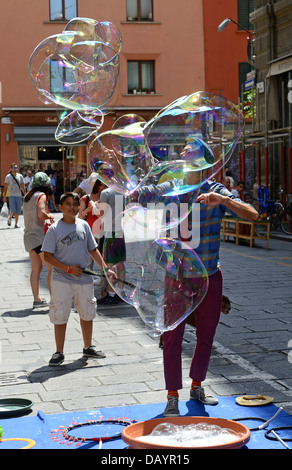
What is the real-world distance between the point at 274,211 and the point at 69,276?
1272cm

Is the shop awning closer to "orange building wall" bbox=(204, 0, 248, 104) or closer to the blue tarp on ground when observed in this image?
"orange building wall" bbox=(204, 0, 248, 104)

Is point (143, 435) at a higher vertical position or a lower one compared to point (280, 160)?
lower

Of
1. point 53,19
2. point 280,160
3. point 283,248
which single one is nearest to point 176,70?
point 53,19

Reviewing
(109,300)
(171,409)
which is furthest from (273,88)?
(171,409)

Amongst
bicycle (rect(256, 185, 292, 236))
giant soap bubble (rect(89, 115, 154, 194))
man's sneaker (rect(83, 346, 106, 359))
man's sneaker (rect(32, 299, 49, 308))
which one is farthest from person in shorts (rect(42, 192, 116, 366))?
bicycle (rect(256, 185, 292, 236))

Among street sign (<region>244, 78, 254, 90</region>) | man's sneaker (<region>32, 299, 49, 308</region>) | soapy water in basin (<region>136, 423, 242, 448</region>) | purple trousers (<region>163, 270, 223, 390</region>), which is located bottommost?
soapy water in basin (<region>136, 423, 242, 448</region>)

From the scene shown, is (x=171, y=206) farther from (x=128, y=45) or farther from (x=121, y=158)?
(x=128, y=45)

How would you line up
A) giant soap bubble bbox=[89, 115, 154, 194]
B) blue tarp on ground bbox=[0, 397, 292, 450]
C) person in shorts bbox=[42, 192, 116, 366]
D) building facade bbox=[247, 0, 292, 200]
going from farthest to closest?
building facade bbox=[247, 0, 292, 200] < person in shorts bbox=[42, 192, 116, 366] < giant soap bubble bbox=[89, 115, 154, 194] < blue tarp on ground bbox=[0, 397, 292, 450]

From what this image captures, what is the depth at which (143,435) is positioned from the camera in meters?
4.79

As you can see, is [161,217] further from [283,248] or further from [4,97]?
[4,97]

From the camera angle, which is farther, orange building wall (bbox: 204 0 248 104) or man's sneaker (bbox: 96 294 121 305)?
orange building wall (bbox: 204 0 248 104)

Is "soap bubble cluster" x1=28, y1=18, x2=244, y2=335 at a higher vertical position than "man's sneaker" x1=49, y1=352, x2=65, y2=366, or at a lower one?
higher

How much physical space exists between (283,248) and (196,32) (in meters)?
21.0

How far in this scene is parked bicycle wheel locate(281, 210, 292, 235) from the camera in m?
18.3
